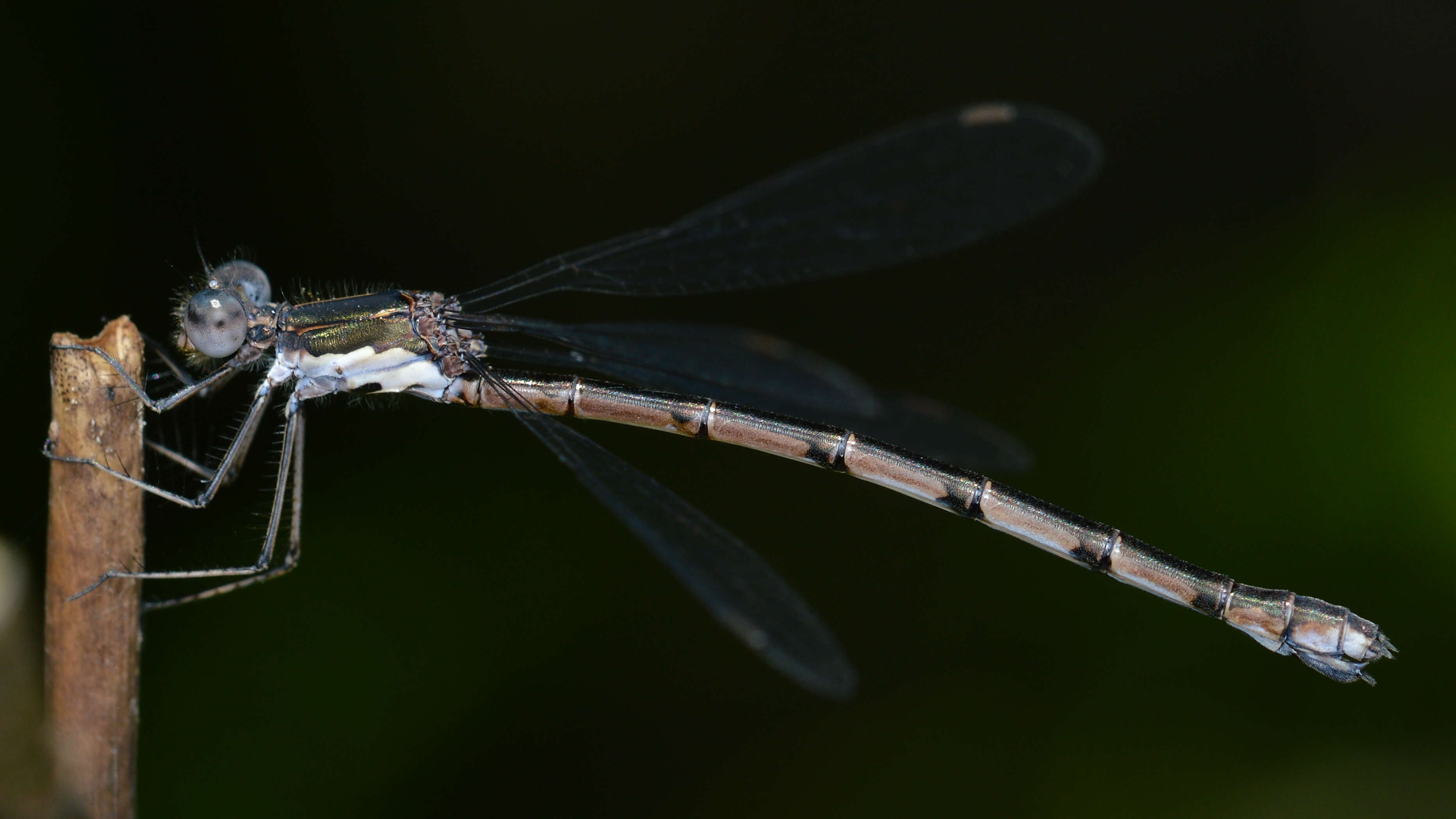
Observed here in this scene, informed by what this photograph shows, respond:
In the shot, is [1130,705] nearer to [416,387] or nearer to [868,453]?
[868,453]

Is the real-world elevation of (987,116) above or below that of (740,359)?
above

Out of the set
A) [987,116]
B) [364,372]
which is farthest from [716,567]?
[987,116]

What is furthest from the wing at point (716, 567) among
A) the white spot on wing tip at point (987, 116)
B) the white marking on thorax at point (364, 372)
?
the white spot on wing tip at point (987, 116)

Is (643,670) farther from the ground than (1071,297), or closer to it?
closer to it

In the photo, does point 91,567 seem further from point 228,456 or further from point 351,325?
point 351,325

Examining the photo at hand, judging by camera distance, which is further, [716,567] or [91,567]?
[716,567]

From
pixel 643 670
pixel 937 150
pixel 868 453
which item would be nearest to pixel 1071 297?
pixel 937 150

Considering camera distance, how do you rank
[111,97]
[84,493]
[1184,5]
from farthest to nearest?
[1184,5] → [111,97] → [84,493]

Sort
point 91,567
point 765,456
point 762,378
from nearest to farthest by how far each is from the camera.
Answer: point 91,567 → point 762,378 → point 765,456

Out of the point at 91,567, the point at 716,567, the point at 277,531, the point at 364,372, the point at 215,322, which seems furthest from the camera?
the point at 364,372
